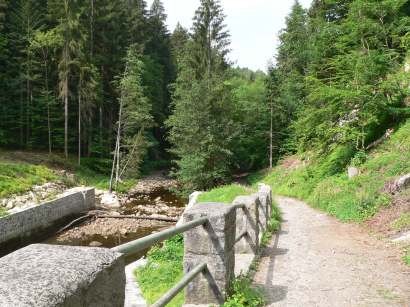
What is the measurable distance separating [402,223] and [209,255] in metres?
6.71

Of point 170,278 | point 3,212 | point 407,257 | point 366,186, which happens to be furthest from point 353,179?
point 3,212

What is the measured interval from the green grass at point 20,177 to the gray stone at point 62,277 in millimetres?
19009

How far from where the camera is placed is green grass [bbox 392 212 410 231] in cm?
869

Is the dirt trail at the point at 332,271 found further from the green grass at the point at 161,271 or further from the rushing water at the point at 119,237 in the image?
→ the rushing water at the point at 119,237

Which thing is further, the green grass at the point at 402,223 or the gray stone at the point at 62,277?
the green grass at the point at 402,223

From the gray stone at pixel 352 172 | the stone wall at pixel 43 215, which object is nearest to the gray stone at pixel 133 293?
the stone wall at pixel 43 215

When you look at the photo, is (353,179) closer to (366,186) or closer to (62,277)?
(366,186)

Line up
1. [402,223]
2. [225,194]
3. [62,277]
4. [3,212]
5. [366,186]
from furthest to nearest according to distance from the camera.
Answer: [3,212] < [225,194] < [366,186] < [402,223] < [62,277]

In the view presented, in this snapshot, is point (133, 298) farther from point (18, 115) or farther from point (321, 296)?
point (18, 115)

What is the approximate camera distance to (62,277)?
1.48m

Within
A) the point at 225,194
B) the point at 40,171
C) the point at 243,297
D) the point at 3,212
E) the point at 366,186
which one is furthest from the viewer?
the point at 40,171

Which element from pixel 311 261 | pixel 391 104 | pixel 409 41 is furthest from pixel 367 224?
pixel 409 41

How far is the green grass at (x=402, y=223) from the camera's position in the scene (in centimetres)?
869

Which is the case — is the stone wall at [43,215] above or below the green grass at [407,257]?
below
